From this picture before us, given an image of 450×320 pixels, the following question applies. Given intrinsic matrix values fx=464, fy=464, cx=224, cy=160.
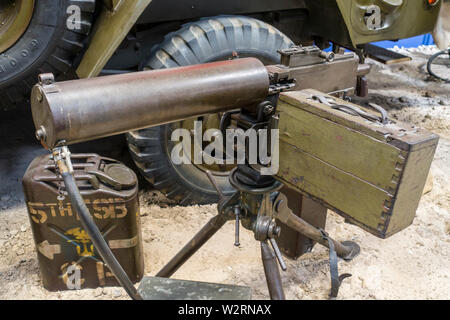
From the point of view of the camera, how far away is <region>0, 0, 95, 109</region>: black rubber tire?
2492 millimetres

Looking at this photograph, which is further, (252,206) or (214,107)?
(252,206)

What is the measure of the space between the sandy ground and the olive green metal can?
0.37 feet

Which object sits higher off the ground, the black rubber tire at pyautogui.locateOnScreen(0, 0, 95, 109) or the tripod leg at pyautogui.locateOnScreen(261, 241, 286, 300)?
the black rubber tire at pyautogui.locateOnScreen(0, 0, 95, 109)

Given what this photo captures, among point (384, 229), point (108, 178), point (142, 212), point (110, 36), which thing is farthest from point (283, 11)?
point (384, 229)

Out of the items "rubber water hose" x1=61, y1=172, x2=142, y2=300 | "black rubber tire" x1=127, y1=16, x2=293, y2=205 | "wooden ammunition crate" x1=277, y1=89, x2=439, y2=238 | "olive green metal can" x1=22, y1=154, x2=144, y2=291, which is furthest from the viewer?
"black rubber tire" x1=127, y1=16, x2=293, y2=205

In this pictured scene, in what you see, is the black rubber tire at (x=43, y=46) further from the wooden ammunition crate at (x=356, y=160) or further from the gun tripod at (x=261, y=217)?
the wooden ammunition crate at (x=356, y=160)

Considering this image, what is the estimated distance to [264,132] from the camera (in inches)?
70.8

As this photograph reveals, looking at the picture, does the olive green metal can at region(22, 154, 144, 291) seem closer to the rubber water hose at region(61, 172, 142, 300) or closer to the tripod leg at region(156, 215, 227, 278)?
the tripod leg at region(156, 215, 227, 278)

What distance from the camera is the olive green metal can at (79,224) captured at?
2.35 metres

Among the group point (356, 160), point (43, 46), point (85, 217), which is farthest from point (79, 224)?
point (356, 160)

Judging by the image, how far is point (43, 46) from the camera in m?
2.56

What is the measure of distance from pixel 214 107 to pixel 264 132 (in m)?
0.27

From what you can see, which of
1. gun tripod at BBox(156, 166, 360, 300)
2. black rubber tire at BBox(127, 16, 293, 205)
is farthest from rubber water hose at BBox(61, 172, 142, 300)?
black rubber tire at BBox(127, 16, 293, 205)

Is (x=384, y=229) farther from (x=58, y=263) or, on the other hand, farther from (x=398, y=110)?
(x=398, y=110)
